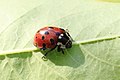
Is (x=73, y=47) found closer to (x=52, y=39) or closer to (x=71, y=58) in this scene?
(x=71, y=58)

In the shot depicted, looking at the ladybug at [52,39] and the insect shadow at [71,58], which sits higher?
the ladybug at [52,39]

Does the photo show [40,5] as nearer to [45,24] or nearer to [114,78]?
[45,24]

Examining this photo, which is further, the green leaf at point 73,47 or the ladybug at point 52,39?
the ladybug at point 52,39

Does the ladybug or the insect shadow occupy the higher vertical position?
the ladybug

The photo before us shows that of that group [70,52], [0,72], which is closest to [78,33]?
[70,52]

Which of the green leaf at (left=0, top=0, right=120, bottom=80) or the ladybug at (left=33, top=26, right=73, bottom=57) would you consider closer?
the green leaf at (left=0, top=0, right=120, bottom=80)
